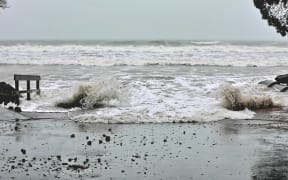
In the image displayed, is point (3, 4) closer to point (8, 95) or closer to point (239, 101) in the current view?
point (8, 95)

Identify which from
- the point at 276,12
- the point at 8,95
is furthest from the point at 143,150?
the point at 8,95

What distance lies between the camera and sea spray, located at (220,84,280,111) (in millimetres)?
17031

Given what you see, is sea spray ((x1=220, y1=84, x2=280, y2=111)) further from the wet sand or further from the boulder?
the boulder

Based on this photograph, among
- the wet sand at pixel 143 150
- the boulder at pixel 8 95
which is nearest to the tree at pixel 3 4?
the boulder at pixel 8 95

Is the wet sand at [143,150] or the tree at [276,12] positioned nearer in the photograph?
the wet sand at [143,150]

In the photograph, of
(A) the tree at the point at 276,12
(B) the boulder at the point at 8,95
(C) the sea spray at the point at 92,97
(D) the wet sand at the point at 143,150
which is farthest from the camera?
(B) the boulder at the point at 8,95

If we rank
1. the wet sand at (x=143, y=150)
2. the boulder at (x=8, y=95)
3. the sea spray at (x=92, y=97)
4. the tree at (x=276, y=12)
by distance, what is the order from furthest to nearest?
the boulder at (x=8, y=95) < the sea spray at (x=92, y=97) < the tree at (x=276, y=12) < the wet sand at (x=143, y=150)

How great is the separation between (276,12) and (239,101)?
3.38m

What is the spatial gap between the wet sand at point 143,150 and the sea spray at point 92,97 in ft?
10.5

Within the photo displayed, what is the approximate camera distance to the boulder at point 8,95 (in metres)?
17.9

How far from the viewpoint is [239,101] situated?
17188 millimetres

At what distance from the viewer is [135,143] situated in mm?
10805

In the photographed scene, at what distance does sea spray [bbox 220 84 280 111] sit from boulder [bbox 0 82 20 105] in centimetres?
779

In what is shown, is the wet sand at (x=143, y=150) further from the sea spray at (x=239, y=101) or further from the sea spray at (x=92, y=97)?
the sea spray at (x=92, y=97)
